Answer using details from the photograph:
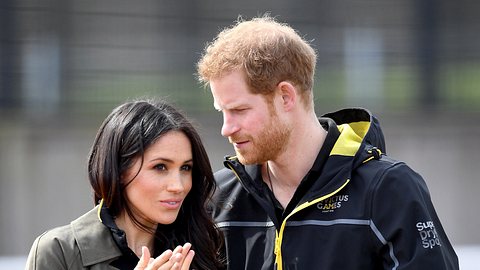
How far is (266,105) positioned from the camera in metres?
2.80

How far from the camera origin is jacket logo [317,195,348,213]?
2.77 metres

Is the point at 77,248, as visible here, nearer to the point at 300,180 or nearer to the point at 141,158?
the point at 141,158

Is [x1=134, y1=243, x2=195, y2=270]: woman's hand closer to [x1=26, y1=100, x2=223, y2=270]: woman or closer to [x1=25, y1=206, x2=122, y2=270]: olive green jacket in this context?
[x1=26, y1=100, x2=223, y2=270]: woman

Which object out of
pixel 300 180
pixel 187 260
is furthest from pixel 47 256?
pixel 300 180

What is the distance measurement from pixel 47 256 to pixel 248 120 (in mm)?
691

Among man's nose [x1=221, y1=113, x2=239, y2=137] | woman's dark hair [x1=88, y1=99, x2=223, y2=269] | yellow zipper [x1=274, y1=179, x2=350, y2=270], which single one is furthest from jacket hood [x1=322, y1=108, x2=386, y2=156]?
woman's dark hair [x1=88, y1=99, x2=223, y2=269]

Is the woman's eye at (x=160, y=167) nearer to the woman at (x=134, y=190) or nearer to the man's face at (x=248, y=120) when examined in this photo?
the woman at (x=134, y=190)

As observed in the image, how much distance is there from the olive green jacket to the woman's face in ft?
0.42

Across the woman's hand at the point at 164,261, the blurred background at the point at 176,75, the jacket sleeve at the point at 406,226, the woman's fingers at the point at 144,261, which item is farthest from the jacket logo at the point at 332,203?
the blurred background at the point at 176,75

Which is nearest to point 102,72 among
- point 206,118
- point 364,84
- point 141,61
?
point 141,61

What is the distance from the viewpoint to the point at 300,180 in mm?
2873

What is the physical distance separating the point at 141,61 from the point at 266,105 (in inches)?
106

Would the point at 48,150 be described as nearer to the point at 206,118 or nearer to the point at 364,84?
the point at 206,118

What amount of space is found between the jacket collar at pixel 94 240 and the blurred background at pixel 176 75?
2566 mm
